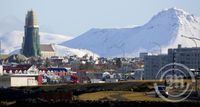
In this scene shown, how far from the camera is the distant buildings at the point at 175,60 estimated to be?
150m

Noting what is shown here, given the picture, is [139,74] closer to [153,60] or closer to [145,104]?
[153,60]

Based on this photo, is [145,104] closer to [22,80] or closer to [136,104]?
[136,104]

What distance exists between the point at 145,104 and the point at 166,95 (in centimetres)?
671

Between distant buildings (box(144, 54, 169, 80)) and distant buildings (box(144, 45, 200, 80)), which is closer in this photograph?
distant buildings (box(144, 45, 200, 80))

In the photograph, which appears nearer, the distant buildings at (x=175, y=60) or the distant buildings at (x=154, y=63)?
the distant buildings at (x=175, y=60)

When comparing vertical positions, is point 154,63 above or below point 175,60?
below

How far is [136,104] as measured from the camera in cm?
5703

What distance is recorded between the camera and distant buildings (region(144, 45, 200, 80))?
150 m

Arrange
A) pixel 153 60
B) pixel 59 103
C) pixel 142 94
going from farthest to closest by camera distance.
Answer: pixel 153 60, pixel 142 94, pixel 59 103

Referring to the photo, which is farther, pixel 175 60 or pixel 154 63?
pixel 154 63

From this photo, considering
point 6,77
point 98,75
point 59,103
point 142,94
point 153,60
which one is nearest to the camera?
point 59,103

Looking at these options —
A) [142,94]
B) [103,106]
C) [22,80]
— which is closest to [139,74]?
[22,80]

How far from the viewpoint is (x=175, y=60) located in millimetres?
147875

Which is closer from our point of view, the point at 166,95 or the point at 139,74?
the point at 166,95
